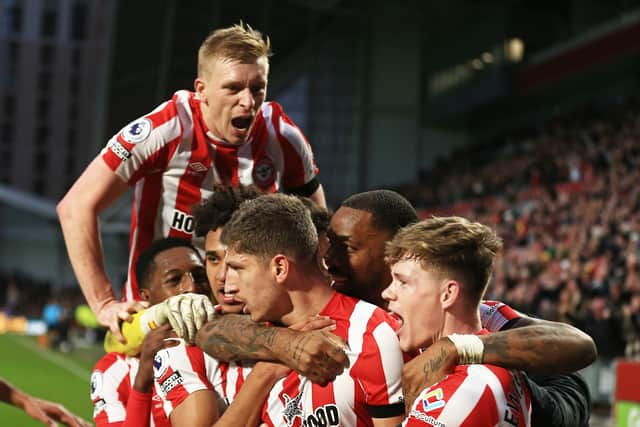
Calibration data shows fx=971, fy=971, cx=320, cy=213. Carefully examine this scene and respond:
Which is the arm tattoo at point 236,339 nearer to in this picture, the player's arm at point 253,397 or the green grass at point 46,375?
the player's arm at point 253,397

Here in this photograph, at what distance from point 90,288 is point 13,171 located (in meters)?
88.0

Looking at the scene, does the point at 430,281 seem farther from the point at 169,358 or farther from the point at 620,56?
the point at 620,56

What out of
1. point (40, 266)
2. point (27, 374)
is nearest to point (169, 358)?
point (27, 374)

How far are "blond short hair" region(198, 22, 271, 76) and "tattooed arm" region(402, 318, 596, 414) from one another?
5.85 ft

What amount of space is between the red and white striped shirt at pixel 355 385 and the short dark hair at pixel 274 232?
0.89 ft

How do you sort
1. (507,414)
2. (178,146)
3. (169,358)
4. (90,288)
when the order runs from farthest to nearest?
(178,146) → (90,288) → (169,358) → (507,414)

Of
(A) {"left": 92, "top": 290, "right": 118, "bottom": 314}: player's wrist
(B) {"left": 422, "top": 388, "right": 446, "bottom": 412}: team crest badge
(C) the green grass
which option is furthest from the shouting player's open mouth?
(C) the green grass

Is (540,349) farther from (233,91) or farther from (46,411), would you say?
(46,411)

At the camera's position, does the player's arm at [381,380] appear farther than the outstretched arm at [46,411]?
No

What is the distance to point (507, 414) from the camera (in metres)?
3.07

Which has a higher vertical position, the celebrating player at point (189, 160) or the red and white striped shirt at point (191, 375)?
the celebrating player at point (189, 160)

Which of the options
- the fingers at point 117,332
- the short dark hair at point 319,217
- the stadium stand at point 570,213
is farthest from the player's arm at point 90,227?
the stadium stand at point 570,213

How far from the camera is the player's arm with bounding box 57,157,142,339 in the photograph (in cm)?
422

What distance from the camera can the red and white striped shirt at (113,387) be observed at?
432cm
